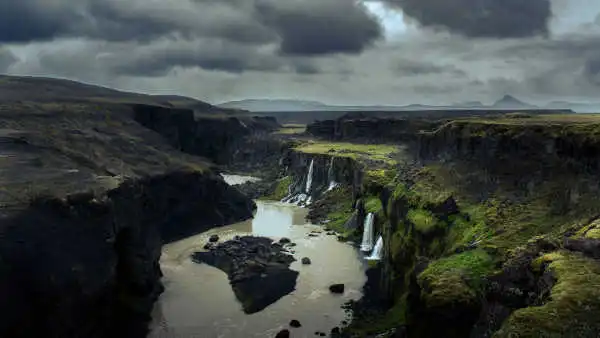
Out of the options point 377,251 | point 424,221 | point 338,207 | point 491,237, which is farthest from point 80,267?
point 338,207

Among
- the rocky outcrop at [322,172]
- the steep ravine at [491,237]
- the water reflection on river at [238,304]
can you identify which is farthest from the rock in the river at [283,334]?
the rocky outcrop at [322,172]

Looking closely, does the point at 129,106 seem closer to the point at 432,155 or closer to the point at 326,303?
the point at 432,155

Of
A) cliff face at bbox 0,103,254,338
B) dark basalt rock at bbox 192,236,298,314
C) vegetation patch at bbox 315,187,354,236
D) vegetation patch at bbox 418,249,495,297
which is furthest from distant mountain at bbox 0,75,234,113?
vegetation patch at bbox 418,249,495,297

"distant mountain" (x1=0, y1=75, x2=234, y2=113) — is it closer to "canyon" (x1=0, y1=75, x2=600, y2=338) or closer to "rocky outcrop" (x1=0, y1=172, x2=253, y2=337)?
"canyon" (x1=0, y1=75, x2=600, y2=338)

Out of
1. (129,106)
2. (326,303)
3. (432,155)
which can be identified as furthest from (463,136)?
(129,106)

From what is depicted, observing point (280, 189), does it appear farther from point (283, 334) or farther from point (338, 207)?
point (283, 334)

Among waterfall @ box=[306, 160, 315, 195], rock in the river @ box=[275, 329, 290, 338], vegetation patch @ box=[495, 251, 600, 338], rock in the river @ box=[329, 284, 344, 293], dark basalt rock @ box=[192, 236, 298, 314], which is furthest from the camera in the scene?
waterfall @ box=[306, 160, 315, 195]
